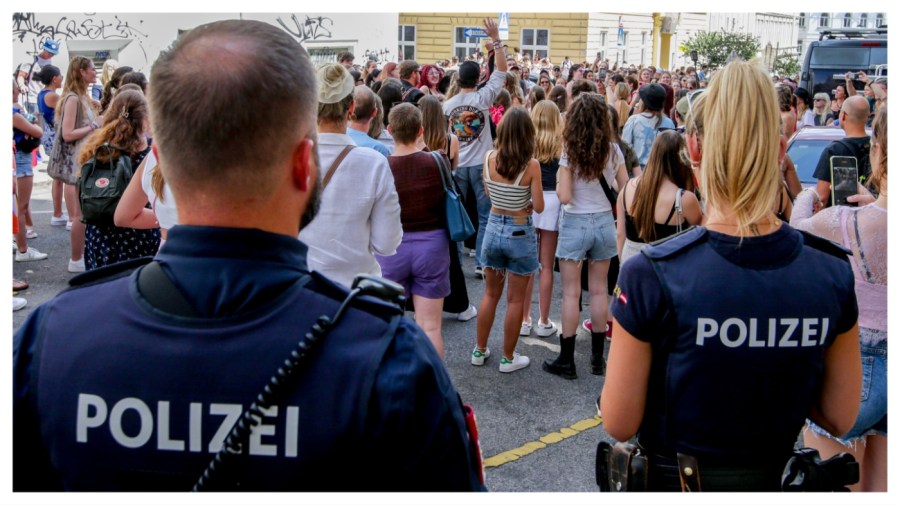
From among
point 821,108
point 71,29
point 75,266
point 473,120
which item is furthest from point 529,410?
point 71,29

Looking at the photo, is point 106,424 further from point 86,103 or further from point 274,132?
point 86,103

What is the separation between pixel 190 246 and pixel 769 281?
1.39 meters

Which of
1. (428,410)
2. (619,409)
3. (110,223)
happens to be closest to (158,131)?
(428,410)

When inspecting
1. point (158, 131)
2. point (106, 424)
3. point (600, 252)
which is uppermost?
point (158, 131)

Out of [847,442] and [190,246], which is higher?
[190,246]

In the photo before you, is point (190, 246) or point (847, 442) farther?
point (847, 442)

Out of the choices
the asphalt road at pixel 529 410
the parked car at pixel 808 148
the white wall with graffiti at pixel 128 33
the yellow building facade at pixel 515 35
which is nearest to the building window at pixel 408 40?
the yellow building facade at pixel 515 35

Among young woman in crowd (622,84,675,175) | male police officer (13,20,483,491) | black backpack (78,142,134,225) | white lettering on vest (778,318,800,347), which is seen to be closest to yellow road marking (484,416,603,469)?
white lettering on vest (778,318,800,347)

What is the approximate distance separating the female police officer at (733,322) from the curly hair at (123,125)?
3.76m

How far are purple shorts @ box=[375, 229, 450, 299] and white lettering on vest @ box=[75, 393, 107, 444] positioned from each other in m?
3.50

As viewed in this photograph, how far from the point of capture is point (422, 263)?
192 inches

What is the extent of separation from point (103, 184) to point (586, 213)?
9.97 feet

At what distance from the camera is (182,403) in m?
1.33

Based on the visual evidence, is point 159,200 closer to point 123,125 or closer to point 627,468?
point 123,125
